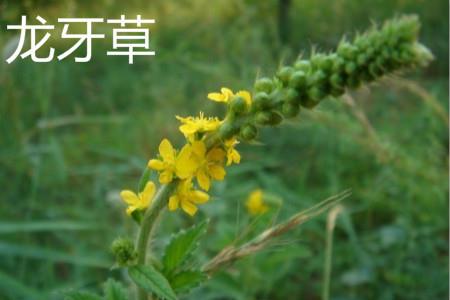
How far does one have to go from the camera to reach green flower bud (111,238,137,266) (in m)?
0.90

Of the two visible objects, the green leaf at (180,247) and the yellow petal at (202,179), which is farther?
the green leaf at (180,247)

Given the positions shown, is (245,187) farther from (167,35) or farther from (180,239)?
(167,35)

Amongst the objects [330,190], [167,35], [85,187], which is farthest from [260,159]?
[167,35]

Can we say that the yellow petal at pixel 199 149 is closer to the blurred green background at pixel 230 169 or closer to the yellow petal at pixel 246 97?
the yellow petal at pixel 246 97

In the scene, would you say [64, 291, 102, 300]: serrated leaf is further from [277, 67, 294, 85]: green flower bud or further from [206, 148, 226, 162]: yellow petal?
[277, 67, 294, 85]: green flower bud

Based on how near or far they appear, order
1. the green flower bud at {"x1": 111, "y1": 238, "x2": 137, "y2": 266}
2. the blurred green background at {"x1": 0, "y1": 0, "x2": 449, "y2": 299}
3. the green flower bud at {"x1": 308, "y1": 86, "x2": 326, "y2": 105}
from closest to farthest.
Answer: the green flower bud at {"x1": 308, "y1": 86, "x2": 326, "y2": 105} → the green flower bud at {"x1": 111, "y1": 238, "x2": 137, "y2": 266} → the blurred green background at {"x1": 0, "y1": 0, "x2": 449, "y2": 299}

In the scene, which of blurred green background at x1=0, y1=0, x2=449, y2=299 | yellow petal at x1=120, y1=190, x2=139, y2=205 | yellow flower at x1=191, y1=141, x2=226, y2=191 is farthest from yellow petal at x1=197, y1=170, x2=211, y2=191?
blurred green background at x1=0, y1=0, x2=449, y2=299

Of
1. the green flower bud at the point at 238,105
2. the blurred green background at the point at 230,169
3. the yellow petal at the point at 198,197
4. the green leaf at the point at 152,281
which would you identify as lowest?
the green leaf at the point at 152,281

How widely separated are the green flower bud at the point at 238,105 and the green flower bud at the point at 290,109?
48 millimetres

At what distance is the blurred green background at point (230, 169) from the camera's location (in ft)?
6.63

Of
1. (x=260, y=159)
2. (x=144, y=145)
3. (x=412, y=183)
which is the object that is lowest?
(x=412, y=183)

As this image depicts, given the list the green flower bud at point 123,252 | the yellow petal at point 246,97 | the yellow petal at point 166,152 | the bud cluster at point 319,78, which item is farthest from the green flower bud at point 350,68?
the green flower bud at point 123,252

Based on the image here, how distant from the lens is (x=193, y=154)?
0.83 metres

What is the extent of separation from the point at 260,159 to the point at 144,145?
48cm
